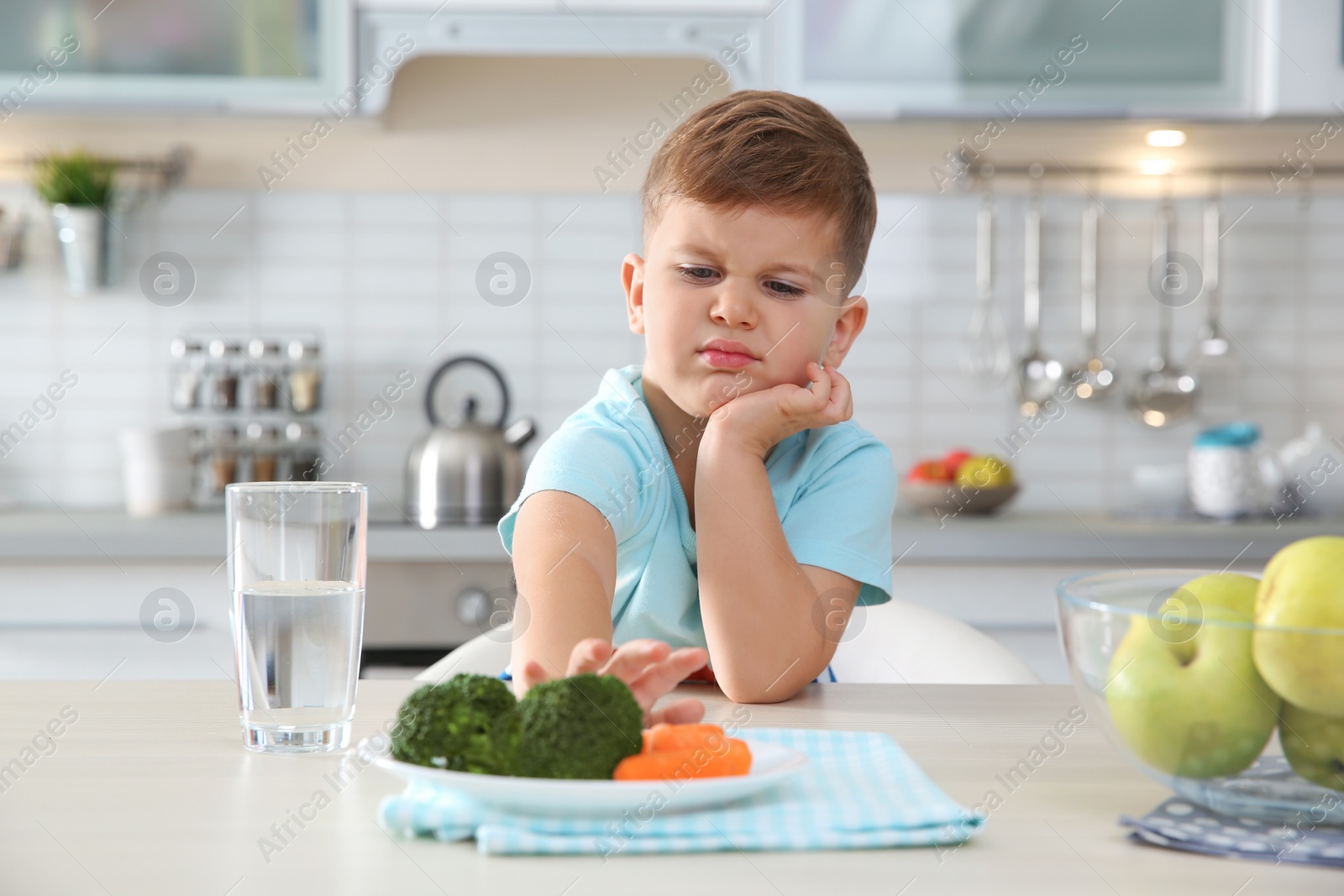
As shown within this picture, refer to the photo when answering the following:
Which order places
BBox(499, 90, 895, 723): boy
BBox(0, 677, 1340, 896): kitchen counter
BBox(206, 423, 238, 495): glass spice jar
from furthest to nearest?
BBox(206, 423, 238, 495): glass spice jar, BBox(499, 90, 895, 723): boy, BBox(0, 677, 1340, 896): kitchen counter

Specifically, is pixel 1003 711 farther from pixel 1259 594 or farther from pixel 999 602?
pixel 999 602

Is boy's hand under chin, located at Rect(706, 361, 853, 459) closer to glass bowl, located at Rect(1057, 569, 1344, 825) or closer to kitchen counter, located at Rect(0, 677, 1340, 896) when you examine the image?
kitchen counter, located at Rect(0, 677, 1340, 896)

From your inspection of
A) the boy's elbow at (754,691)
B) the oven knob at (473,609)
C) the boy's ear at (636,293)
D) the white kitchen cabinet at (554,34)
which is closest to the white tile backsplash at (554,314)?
the white kitchen cabinet at (554,34)

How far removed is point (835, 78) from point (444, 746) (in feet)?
6.06

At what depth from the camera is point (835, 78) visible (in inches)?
84.2

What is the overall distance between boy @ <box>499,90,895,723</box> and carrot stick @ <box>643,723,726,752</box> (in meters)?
0.30

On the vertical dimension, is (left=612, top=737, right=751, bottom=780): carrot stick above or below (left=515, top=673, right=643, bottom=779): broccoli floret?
below

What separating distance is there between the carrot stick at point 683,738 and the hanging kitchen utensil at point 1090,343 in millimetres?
2102

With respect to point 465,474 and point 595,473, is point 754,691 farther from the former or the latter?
→ point 465,474

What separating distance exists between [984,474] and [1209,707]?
1747 mm

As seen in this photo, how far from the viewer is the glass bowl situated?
450 millimetres

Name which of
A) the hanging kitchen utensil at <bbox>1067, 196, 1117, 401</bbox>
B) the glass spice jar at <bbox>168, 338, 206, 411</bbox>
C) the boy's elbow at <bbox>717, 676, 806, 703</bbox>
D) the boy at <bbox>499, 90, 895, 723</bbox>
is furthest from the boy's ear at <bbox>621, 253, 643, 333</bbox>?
the hanging kitchen utensil at <bbox>1067, 196, 1117, 401</bbox>

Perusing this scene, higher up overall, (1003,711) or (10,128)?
(10,128)

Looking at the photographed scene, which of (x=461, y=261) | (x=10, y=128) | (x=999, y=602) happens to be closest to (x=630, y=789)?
(x=999, y=602)
